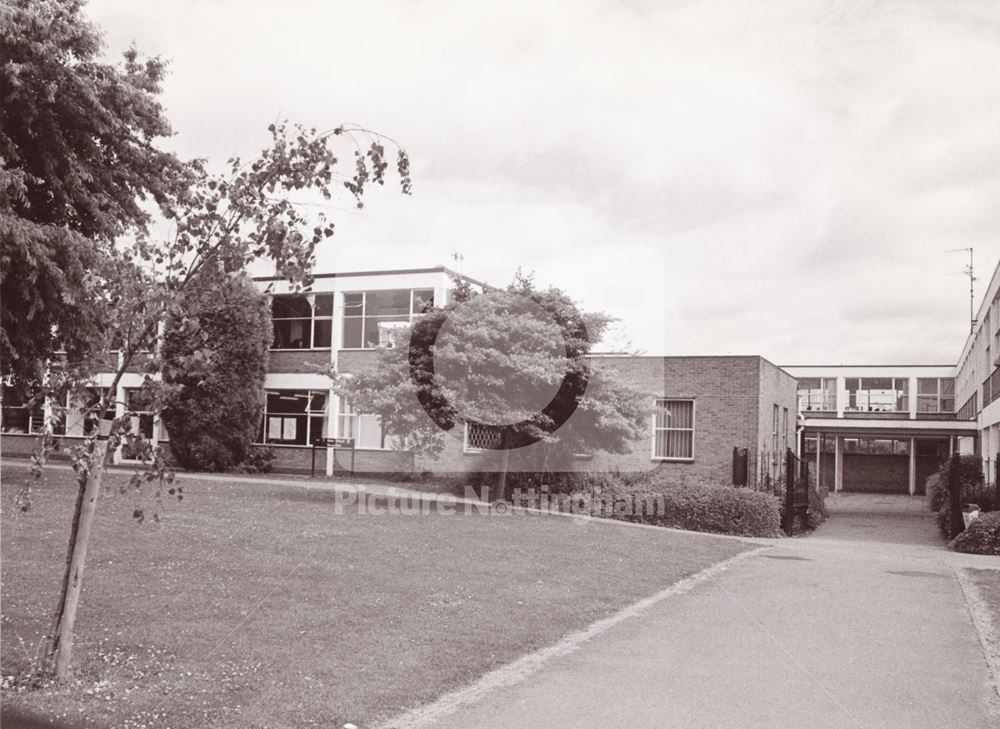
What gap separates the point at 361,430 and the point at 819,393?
114ft

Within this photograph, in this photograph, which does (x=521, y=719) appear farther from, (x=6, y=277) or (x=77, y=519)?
(x=6, y=277)

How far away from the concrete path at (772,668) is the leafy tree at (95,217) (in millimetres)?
3006

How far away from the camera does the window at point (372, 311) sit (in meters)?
30.9

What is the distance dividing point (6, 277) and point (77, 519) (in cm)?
1064

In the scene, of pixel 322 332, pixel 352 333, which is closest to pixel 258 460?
pixel 322 332

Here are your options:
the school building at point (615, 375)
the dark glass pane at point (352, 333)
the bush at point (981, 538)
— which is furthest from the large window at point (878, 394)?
the bush at point (981, 538)

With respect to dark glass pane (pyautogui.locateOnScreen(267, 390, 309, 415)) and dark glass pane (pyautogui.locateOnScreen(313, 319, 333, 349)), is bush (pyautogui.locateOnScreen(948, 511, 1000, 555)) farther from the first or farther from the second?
dark glass pane (pyautogui.locateOnScreen(267, 390, 309, 415))

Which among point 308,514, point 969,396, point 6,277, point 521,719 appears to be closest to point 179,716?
point 521,719

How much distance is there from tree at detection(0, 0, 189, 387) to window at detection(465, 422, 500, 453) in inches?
316

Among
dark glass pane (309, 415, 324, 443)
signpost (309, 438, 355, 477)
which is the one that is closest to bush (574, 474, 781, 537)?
signpost (309, 438, 355, 477)

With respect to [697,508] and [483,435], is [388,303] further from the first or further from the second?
[697,508]

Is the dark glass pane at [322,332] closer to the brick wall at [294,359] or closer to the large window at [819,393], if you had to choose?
the brick wall at [294,359]

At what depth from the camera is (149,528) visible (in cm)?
1266

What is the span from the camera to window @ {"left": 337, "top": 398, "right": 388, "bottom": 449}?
101ft
